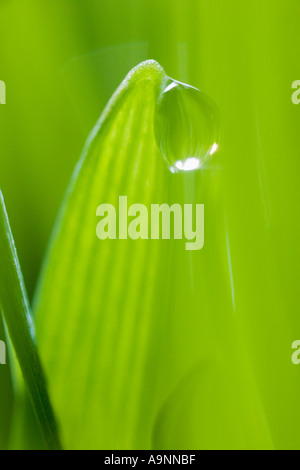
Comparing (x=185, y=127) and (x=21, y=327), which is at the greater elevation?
(x=185, y=127)

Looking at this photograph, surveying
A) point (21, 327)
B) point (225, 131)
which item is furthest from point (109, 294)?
point (225, 131)

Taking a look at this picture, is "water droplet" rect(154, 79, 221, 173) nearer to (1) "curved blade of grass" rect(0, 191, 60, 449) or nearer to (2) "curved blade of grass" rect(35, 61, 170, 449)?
(2) "curved blade of grass" rect(35, 61, 170, 449)

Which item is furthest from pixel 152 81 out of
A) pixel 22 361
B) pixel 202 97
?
pixel 22 361

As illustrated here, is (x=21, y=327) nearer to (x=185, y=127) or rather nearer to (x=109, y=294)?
(x=109, y=294)

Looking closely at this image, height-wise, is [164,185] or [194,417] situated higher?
[164,185]

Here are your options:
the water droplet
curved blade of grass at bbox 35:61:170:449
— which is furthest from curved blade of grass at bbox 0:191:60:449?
the water droplet

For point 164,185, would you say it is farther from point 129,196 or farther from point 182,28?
point 182,28
